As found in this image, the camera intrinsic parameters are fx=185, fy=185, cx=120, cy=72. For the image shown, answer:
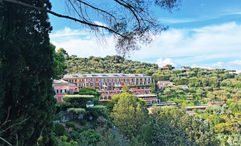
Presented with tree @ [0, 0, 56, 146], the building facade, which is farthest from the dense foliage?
tree @ [0, 0, 56, 146]

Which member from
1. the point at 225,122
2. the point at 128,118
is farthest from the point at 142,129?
the point at 225,122

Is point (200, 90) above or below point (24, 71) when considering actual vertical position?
below

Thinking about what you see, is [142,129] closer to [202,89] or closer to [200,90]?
[200,90]

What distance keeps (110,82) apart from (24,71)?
3256cm

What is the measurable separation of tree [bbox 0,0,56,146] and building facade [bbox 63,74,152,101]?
29.3m

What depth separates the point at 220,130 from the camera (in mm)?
23625

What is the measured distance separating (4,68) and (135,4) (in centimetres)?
204

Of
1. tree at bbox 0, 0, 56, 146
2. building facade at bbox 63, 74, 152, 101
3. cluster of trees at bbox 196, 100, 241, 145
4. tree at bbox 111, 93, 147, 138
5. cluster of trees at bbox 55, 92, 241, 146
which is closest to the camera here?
tree at bbox 0, 0, 56, 146

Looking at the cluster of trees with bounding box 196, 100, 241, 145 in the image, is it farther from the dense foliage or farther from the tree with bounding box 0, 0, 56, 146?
the tree with bounding box 0, 0, 56, 146

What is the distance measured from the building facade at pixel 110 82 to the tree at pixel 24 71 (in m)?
29.3

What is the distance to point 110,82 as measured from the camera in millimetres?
35250

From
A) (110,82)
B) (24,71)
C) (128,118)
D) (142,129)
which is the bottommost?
(128,118)

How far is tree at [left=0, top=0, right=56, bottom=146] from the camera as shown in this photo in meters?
2.53

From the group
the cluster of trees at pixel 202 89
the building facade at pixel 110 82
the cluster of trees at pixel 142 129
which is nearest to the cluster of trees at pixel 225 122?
the cluster of trees at pixel 142 129
